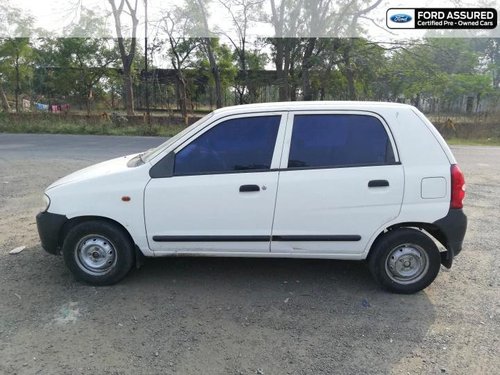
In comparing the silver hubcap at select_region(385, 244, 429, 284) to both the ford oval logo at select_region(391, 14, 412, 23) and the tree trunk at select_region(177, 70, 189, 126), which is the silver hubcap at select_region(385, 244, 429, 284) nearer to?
the ford oval logo at select_region(391, 14, 412, 23)

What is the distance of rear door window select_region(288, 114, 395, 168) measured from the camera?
3488mm

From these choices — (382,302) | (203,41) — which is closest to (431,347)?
(382,302)

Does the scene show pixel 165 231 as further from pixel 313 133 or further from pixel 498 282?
pixel 498 282

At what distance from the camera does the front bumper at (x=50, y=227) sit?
3664 millimetres

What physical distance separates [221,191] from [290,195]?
0.61m

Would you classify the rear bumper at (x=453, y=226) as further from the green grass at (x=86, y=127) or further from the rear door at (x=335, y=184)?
the green grass at (x=86, y=127)

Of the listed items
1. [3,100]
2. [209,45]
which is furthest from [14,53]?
[209,45]

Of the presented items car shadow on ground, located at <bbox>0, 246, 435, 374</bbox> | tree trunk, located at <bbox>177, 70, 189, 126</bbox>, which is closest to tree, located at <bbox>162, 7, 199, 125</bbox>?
tree trunk, located at <bbox>177, 70, 189, 126</bbox>

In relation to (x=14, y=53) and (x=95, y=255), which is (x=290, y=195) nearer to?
(x=95, y=255)

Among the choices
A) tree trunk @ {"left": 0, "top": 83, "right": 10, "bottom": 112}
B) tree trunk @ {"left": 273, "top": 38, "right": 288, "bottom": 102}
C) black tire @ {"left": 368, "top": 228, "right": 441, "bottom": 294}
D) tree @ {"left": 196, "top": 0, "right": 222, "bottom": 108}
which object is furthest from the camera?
tree trunk @ {"left": 0, "top": 83, "right": 10, "bottom": 112}

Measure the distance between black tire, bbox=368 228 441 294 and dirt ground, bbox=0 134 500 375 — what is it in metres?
0.14

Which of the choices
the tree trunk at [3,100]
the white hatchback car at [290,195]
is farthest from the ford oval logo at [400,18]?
the tree trunk at [3,100]

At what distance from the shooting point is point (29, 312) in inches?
129

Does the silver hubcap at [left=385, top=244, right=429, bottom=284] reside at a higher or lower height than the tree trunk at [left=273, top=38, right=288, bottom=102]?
lower
